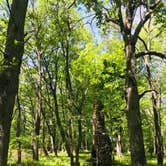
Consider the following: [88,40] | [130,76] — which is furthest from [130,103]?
[88,40]

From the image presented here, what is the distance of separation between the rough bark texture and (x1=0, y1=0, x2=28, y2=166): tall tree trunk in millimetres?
18668

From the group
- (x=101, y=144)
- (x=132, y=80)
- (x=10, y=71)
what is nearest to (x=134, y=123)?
(x=132, y=80)

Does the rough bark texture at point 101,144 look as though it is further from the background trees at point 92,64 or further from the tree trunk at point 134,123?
the tree trunk at point 134,123

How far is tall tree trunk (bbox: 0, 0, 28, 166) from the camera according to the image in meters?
3.76

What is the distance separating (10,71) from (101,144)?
19359 millimetres

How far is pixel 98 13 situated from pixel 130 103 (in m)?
3.09

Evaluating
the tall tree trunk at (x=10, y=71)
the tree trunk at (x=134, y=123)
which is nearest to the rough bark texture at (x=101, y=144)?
the tree trunk at (x=134, y=123)

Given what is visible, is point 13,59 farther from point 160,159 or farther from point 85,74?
point 160,159

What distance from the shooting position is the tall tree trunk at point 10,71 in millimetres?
3758

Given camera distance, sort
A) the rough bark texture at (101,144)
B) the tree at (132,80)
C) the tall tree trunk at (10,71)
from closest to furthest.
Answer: the tall tree trunk at (10,71) < the tree at (132,80) < the rough bark texture at (101,144)

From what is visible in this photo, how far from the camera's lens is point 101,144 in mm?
22641

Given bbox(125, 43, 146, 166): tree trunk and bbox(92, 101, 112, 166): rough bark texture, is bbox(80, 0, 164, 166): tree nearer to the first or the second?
bbox(125, 43, 146, 166): tree trunk

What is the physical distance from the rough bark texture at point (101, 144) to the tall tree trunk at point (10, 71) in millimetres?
18668

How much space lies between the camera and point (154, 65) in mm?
40469
